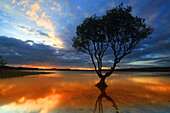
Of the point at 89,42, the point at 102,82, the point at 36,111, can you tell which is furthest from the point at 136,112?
the point at 89,42

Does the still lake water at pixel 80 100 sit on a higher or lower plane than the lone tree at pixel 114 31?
lower

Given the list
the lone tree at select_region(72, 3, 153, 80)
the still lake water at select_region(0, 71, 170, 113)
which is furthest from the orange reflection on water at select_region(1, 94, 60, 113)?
the lone tree at select_region(72, 3, 153, 80)

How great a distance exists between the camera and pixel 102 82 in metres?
26.0

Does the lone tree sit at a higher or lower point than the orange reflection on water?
higher

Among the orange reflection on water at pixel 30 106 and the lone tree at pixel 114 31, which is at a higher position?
the lone tree at pixel 114 31

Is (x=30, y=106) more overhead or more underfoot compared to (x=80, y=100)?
more overhead

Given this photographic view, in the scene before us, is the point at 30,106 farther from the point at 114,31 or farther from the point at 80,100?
the point at 114,31

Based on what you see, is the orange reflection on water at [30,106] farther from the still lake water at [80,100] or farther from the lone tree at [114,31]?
the lone tree at [114,31]

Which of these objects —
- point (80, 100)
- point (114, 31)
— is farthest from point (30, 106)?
point (114, 31)

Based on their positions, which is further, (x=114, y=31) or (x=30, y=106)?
(x=114, y=31)

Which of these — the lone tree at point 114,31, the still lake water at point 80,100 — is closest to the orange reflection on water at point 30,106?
the still lake water at point 80,100

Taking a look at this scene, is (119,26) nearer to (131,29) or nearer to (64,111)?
(131,29)

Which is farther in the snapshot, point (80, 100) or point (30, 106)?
point (80, 100)

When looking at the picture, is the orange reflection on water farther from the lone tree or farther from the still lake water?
the lone tree
